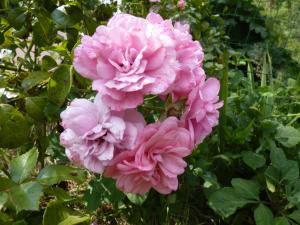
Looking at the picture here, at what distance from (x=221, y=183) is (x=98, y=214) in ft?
1.62

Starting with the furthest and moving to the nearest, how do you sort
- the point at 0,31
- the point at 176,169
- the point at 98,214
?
the point at 98,214 < the point at 0,31 < the point at 176,169

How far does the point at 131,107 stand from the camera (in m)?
0.89

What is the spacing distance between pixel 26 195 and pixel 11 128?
0.86ft

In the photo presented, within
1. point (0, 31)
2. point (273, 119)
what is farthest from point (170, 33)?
point (273, 119)

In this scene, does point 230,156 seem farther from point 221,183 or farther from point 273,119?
point 273,119

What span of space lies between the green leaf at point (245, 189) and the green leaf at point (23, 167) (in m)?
0.73

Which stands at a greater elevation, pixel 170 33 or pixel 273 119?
pixel 170 33

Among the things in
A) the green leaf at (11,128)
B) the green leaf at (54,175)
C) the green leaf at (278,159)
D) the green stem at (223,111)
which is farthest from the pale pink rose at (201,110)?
the green stem at (223,111)

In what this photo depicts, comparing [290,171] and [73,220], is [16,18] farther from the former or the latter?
[290,171]

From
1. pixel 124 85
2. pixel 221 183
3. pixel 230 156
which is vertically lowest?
pixel 221 183

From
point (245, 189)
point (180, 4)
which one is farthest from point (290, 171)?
point (180, 4)

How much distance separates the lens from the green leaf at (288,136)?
1744mm

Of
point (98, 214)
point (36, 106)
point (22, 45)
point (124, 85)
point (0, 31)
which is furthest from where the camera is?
point (98, 214)

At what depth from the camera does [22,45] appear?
69.4 inches
